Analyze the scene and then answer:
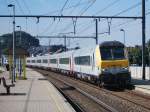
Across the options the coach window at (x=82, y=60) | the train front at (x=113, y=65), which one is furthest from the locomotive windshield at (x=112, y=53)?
the coach window at (x=82, y=60)

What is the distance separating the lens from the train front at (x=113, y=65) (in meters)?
29.8

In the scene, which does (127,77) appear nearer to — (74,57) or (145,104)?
(145,104)

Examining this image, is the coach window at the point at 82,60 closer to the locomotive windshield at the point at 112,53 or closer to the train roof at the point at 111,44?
the train roof at the point at 111,44

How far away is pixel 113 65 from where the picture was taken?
3005 centimetres

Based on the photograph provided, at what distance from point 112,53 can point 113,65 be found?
3.34 feet

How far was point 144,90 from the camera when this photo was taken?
2723cm

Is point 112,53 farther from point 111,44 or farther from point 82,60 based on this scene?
point 82,60

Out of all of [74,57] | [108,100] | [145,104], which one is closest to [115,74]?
[108,100]

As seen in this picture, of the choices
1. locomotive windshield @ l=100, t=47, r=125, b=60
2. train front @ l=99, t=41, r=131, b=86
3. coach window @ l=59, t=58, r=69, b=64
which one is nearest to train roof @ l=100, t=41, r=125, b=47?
train front @ l=99, t=41, r=131, b=86

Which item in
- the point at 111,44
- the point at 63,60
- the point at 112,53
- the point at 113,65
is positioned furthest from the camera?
the point at 63,60

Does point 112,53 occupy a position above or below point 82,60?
above

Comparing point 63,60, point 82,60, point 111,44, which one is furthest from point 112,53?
point 63,60

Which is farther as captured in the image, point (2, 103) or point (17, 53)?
point (17, 53)

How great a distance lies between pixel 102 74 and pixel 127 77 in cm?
158
